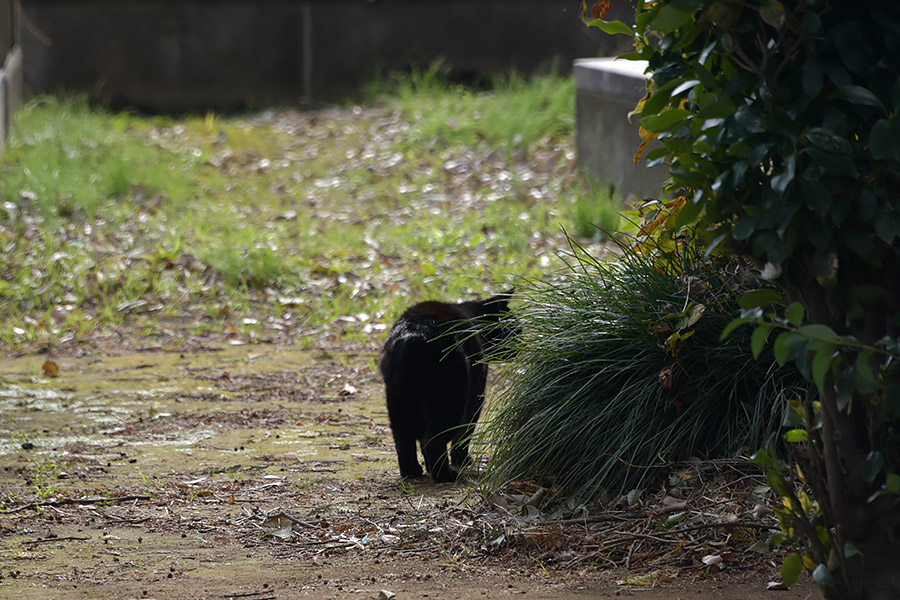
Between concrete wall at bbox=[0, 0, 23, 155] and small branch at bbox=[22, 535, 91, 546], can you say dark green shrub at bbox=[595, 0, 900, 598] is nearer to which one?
small branch at bbox=[22, 535, 91, 546]

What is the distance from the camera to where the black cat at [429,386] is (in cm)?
483

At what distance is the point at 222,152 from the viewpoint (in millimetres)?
13023

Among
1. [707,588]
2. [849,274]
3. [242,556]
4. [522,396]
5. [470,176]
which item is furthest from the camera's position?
[470,176]

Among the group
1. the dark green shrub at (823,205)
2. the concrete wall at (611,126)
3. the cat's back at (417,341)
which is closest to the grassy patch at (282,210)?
the concrete wall at (611,126)

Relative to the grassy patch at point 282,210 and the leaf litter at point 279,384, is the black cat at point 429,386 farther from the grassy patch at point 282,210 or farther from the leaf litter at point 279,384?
the grassy patch at point 282,210

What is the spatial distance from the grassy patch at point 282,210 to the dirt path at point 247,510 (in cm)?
128

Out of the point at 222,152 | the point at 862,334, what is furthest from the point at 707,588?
the point at 222,152

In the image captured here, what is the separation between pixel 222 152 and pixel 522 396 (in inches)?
363

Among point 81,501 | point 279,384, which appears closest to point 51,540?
point 81,501

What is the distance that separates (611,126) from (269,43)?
6.93 metres

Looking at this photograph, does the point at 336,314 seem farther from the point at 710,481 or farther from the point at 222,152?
the point at 222,152

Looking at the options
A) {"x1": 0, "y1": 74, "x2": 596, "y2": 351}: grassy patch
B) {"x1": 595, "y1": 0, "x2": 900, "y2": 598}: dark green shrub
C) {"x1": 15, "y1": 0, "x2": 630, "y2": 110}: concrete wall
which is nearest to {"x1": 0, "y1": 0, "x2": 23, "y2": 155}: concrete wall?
{"x1": 0, "y1": 74, "x2": 596, "y2": 351}: grassy patch

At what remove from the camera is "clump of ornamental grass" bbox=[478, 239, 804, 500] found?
416 cm

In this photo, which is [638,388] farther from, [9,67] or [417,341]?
[9,67]
